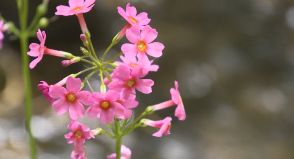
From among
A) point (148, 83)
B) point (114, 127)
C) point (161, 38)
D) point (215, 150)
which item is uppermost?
point (148, 83)

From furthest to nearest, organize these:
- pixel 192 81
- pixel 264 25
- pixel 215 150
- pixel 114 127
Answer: pixel 264 25 → pixel 192 81 → pixel 215 150 → pixel 114 127

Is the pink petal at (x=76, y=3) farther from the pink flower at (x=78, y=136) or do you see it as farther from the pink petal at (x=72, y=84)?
the pink flower at (x=78, y=136)

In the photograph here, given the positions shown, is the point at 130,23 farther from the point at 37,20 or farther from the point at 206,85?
the point at 206,85

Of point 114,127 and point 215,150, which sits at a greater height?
point 114,127

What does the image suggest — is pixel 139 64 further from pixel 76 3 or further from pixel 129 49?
pixel 76 3

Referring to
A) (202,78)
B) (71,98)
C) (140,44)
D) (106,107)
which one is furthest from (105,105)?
(202,78)

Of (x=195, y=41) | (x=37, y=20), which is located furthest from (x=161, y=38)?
(x=37, y=20)
